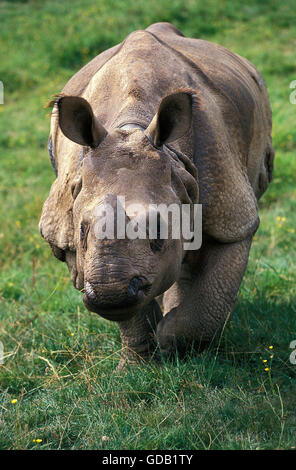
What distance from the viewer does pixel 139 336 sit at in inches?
182

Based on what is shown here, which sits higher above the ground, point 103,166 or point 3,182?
point 103,166

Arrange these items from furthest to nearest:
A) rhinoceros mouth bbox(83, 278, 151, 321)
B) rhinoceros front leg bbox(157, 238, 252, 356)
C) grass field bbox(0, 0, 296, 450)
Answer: rhinoceros front leg bbox(157, 238, 252, 356) < grass field bbox(0, 0, 296, 450) < rhinoceros mouth bbox(83, 278, 151, 321)

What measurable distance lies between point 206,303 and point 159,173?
120 cm

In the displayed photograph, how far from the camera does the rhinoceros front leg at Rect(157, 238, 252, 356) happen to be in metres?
4.36

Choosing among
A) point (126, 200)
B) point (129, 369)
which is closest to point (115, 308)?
point (126, 200)

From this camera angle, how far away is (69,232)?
4.14 m

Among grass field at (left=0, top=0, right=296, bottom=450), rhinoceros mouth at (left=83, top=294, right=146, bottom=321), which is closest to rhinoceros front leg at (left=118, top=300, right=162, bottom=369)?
grass field at (left=0, top=0, right=296, bottom=450)

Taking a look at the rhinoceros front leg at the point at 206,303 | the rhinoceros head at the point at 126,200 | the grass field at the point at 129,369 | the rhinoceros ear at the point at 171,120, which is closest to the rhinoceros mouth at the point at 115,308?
the rhinoceros head at the point at 126,200

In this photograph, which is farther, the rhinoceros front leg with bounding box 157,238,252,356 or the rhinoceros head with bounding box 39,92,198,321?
the rhinoceros front leg with bounding box 157,238,252,356

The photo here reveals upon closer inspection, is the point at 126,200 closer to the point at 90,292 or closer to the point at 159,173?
the point at 159,173

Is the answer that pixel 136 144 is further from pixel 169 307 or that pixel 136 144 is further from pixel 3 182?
pixel 3 182

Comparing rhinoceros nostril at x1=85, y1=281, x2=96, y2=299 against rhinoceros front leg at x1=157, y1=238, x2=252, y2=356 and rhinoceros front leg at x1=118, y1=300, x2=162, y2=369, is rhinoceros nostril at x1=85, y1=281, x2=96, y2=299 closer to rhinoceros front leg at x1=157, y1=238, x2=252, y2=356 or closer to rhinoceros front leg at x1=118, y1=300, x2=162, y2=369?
rhinoceros front leg at x1=157, y1=238, x2=252, y2=356

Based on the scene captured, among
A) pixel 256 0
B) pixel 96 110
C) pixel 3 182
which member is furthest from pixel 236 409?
pixel 256 0

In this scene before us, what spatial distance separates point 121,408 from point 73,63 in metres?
9.74
